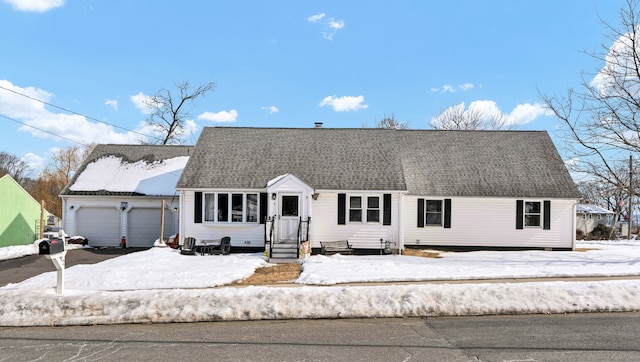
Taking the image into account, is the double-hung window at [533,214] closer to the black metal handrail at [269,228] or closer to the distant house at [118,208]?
the black metal handrail at [269,228]

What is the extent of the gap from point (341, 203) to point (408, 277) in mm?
7712

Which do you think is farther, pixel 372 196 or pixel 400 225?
pixel 372 196

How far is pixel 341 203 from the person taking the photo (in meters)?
19.0

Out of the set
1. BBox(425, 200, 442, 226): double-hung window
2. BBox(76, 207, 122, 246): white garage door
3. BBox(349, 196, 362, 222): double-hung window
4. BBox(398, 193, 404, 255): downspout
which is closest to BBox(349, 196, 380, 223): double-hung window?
BBox(349, 196, 362, 222): double-hung window

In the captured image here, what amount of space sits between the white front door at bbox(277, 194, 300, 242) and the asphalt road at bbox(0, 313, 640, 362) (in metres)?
10.3

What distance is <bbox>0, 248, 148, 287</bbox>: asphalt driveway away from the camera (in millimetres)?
14125

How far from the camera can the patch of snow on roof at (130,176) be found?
77.4ft

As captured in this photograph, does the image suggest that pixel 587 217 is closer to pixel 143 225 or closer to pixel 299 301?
pixel 143 225

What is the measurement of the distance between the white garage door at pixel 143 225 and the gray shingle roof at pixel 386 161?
17.0 feet

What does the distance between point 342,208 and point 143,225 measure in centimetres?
1176

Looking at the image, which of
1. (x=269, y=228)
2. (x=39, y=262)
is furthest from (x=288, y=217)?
(x=39, y=262)

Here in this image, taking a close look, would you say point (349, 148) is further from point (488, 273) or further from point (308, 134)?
point (488, 273)

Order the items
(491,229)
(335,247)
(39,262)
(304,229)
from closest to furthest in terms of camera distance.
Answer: (39,262), (304,229), (335,247), (491,229)

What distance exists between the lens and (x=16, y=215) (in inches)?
933
